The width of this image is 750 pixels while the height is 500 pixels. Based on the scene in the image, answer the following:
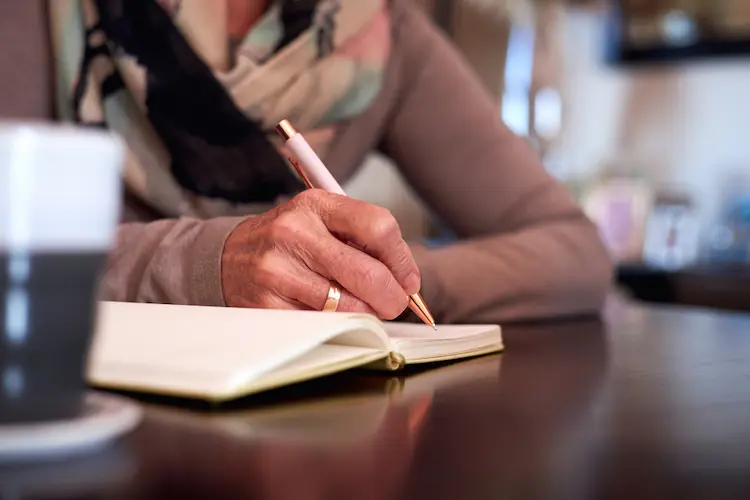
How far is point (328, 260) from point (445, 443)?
263 millimetres

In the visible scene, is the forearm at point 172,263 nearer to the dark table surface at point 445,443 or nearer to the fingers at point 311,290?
the fingers at point 311,290

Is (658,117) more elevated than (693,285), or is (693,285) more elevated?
(658,117)

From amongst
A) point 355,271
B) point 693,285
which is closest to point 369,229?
point 355,271

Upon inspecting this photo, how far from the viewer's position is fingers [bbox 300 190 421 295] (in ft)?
1.93

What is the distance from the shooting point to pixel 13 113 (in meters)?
0.96

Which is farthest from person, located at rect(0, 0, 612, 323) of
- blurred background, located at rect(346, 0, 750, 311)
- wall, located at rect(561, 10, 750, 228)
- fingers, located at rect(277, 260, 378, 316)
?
wall, located at rect(561, 10, 750, 228)

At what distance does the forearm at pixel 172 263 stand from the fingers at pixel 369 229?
0.10 m

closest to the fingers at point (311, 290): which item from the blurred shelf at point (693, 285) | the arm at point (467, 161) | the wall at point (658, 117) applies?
the arm at point (467, 161)

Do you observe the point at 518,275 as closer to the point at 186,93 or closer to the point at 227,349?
the point at 186,93

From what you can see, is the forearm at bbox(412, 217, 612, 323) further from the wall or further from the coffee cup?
the wall

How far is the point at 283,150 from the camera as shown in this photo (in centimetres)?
80

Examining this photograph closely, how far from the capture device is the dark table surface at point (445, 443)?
279mm

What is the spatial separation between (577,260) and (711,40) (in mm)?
1825

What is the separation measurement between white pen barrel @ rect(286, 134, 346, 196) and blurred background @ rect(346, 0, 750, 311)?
174cm
